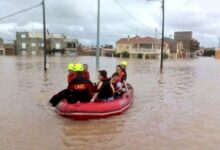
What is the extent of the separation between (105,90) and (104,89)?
0.21 feet

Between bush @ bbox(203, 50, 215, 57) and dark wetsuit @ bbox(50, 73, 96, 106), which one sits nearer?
dark wetsuit @ bbox(50, 73, 96, 106)

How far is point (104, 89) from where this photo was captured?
10.9 meters

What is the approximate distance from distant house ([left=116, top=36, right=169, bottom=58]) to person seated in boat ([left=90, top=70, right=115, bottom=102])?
71.2m

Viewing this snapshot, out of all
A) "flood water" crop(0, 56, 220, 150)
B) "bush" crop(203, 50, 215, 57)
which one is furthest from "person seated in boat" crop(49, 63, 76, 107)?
"bush" crop(203, 50, 215, 57)

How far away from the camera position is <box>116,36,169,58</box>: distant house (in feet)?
271

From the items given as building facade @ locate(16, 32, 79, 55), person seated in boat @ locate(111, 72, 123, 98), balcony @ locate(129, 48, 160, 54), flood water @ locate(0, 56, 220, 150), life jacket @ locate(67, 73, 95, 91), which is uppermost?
building facade @ locate(16, 32, 79, 55)

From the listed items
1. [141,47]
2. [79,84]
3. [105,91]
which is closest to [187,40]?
[141,47]

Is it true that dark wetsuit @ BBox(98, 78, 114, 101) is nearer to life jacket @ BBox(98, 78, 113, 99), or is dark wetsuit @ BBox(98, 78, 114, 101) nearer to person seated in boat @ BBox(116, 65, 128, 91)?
life jacket @ BBox(98, 78, 113, 99)

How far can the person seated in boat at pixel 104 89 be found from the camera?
35.4 ft

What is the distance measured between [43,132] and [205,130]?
409cm

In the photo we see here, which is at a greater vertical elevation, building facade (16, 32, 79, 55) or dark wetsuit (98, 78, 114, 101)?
building facade (16, 32, 79, 55)

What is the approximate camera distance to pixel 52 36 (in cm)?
10250

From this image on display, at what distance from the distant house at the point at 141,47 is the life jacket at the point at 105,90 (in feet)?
234

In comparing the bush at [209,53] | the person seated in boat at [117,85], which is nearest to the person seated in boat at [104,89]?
the person seated in boat at [117,85]
